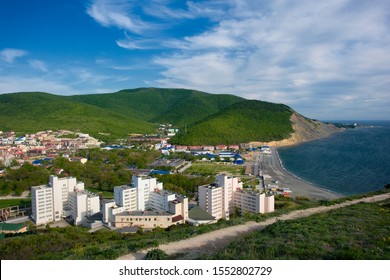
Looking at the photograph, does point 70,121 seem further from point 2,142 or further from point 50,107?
point 2,142

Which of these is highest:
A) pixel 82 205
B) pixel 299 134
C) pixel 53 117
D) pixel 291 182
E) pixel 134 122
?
pixel 53 117

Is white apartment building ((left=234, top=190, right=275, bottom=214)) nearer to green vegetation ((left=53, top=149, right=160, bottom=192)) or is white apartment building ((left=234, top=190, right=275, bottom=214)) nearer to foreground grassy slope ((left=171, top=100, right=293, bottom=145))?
green vegetation ((left=53, top=149, right=160, bottom=192))

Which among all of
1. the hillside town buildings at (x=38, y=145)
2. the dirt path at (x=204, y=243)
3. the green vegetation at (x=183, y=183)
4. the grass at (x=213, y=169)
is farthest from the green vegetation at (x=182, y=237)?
the hillside town buildings at (x=38, y=145)

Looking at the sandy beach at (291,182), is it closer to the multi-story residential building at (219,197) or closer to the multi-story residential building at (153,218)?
the multi-story residential building at (219,197)

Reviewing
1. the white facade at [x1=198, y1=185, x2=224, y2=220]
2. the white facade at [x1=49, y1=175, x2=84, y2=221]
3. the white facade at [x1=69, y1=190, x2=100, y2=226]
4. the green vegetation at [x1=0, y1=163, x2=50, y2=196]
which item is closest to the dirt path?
the white facade at [x1=198, y1=185, x2=224, y2=220]

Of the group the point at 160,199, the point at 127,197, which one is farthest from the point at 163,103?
the point at 160,199

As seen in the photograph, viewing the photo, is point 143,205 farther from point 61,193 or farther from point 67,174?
point 67,174
